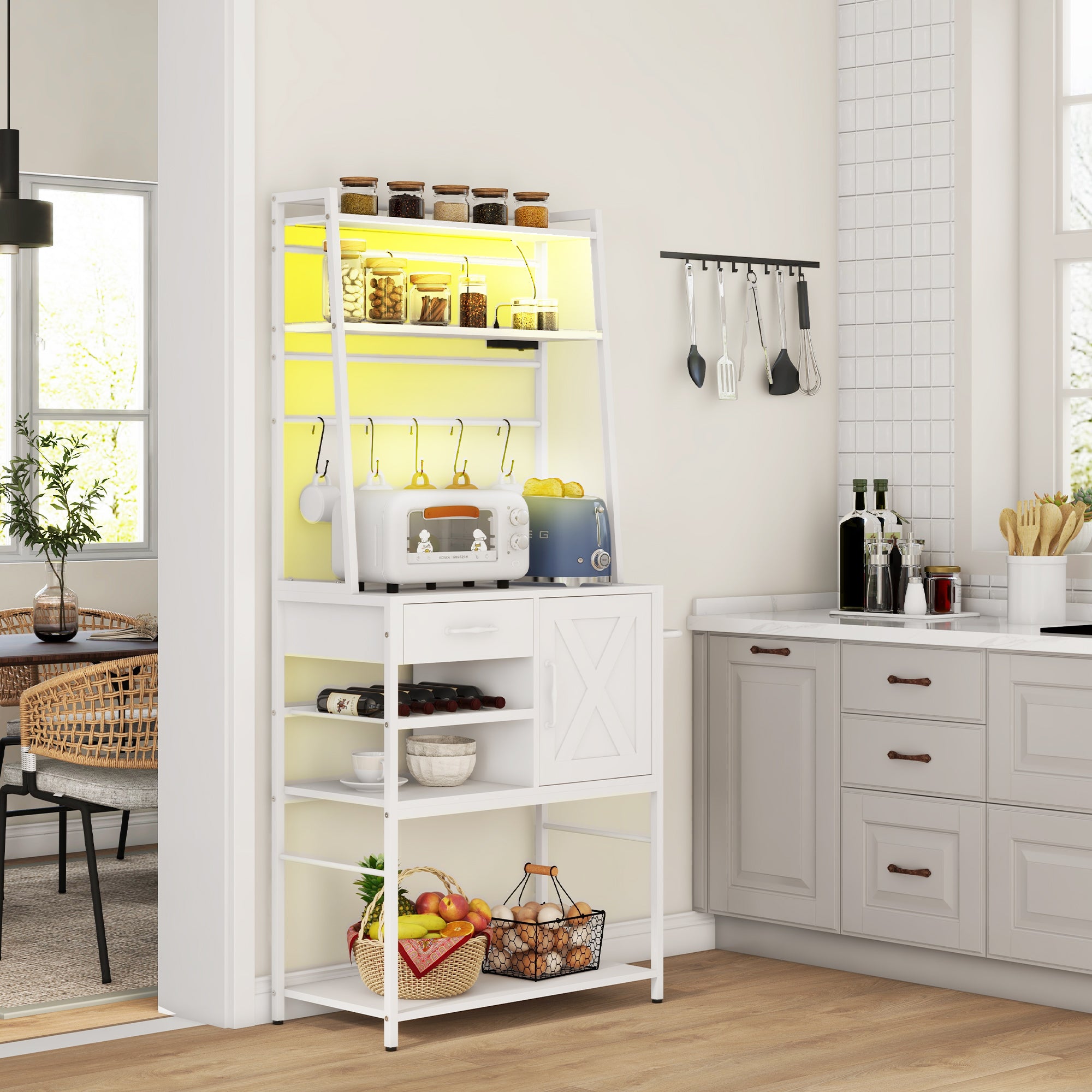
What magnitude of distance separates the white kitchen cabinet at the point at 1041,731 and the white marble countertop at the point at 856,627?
4cm

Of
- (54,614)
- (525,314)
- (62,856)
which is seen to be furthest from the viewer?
(62,856)

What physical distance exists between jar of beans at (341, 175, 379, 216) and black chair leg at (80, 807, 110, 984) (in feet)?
5.37

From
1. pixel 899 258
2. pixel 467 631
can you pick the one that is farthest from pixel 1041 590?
pixel 467 631

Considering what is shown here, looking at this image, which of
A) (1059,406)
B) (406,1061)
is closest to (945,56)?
(1059,406)

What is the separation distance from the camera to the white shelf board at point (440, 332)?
3725 mm

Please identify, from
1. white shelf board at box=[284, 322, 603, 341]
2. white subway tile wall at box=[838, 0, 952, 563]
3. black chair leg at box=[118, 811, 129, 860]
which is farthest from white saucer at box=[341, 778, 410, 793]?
black chair leg at box=[118, 811, 129, 860]

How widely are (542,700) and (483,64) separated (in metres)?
1.52

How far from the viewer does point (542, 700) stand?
12.6 feet

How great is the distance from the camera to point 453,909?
153 inches

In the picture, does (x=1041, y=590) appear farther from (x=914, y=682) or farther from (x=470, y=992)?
(x=470, y=992)

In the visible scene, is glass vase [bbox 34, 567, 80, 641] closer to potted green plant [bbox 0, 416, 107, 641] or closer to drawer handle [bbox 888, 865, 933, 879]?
potted green plant [bbox 0, 416, 107, 641]

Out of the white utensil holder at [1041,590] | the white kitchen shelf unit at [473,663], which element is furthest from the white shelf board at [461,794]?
the white utensil holder at [1041,590]

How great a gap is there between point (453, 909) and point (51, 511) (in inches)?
112

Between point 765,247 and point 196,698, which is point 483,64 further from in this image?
point 196,698
